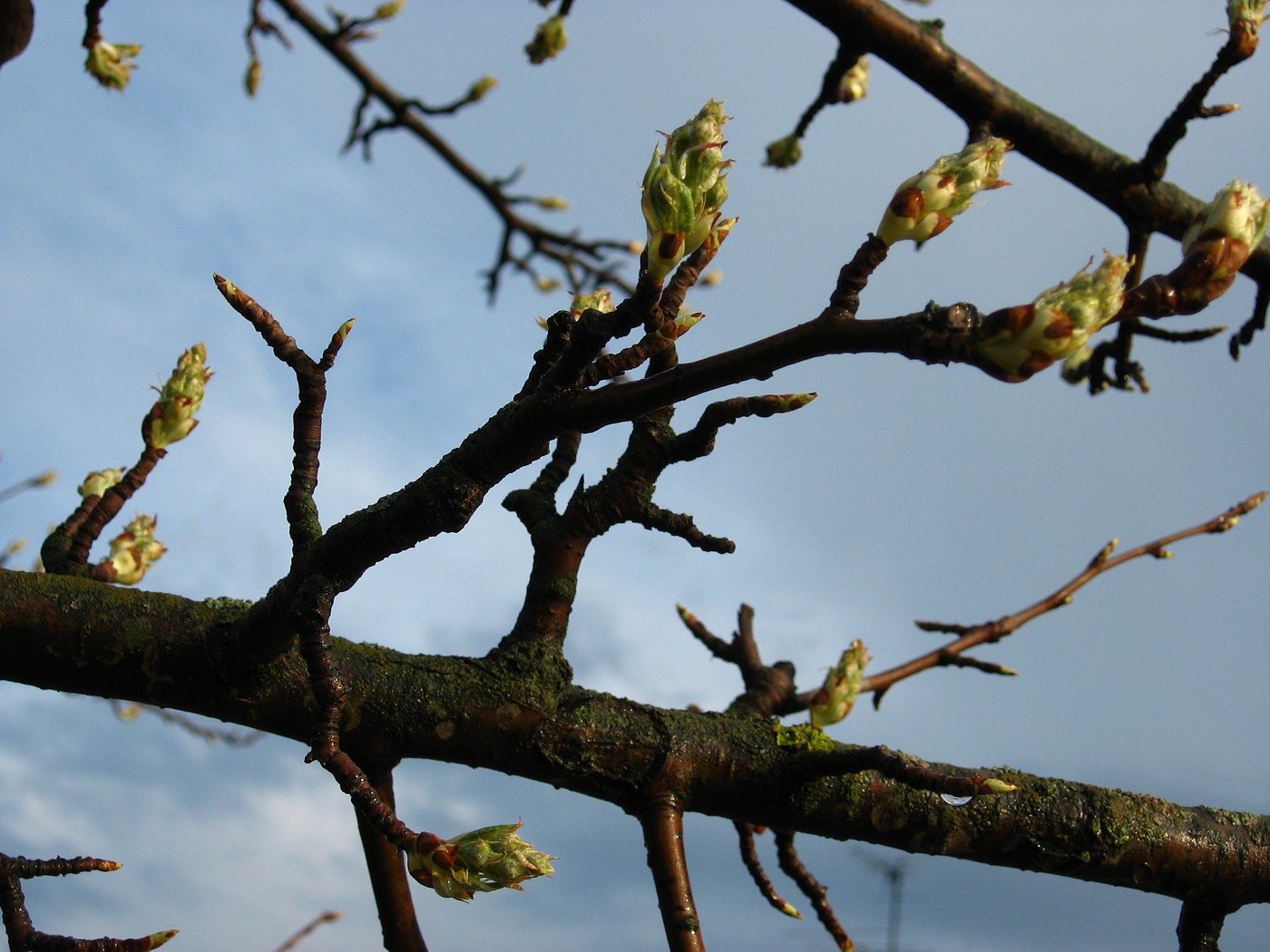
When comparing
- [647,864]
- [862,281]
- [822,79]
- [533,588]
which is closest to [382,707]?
[533,588]

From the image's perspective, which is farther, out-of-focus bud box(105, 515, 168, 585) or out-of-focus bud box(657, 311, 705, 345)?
out-of-focus bud box(105, 515, 168, 585)

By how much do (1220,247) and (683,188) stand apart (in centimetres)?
62

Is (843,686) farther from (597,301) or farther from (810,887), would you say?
(597,301)

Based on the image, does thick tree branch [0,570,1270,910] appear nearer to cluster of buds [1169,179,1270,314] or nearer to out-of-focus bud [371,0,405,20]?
cluster of buds [1169,179,1270,314]

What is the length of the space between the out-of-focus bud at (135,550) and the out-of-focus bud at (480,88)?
244 centimetres

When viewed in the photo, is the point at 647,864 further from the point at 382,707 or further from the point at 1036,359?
the point at 1036,359

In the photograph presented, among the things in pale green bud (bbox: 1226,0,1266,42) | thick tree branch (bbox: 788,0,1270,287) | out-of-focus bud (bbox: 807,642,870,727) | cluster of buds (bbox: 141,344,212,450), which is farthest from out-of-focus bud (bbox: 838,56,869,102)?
cluster of buds (bbox: 141,344,212,450)

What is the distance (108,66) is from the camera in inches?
140

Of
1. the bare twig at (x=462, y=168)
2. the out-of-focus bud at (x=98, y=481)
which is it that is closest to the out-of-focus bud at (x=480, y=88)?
the bare twig at (x=462, y=168)

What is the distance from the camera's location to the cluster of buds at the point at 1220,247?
1200mm

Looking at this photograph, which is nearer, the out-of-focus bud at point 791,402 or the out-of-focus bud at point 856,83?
the out-of-focus bud at point 791,402

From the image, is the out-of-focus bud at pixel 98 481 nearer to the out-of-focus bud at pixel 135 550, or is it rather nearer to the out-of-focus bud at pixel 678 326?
the out-of-focus bud at pixel 135 550

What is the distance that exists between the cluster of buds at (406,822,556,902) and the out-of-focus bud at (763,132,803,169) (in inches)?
124

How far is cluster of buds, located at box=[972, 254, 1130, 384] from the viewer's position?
1.02 meters
